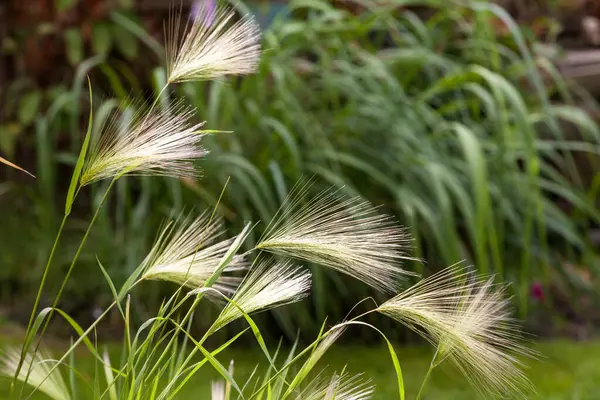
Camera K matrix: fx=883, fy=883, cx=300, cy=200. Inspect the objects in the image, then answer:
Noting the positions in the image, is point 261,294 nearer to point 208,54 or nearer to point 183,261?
point 183,261

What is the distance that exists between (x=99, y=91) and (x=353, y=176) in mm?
1634

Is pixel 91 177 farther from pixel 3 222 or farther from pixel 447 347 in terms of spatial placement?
pixel 3 222

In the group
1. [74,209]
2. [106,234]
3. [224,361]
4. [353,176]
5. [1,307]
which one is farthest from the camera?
[74,209]

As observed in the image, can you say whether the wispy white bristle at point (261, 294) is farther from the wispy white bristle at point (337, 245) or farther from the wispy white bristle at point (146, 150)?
the wispy white bristle at point (146, 150)

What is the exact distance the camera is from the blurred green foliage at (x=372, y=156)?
2.74 metres

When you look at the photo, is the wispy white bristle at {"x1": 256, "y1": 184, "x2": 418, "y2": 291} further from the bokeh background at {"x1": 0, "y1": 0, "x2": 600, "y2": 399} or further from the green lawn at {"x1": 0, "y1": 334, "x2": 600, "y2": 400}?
the bokeh background at {"x1": 0, "y1": 0, "x2": 600, "y2": 399}

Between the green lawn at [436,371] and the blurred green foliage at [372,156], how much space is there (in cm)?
17

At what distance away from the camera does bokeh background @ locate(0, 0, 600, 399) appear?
107 inches

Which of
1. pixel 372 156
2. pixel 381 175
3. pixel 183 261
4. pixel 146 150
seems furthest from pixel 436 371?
pixel 146 150

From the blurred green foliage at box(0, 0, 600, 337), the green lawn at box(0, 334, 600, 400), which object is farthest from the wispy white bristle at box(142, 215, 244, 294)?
the blurred green foliage at box(0, 0, 600, 337)

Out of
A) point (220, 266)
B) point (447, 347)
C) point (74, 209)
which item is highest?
point (220, 266)

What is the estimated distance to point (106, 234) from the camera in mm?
2783

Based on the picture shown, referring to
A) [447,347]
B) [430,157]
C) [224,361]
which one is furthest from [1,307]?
[447,347]

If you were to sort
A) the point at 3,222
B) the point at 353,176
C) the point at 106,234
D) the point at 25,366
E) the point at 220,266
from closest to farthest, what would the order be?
the point at 220,266 → the point at 25,366 → the point at 106,234 → the point at 353,176 → the point at 3,222
